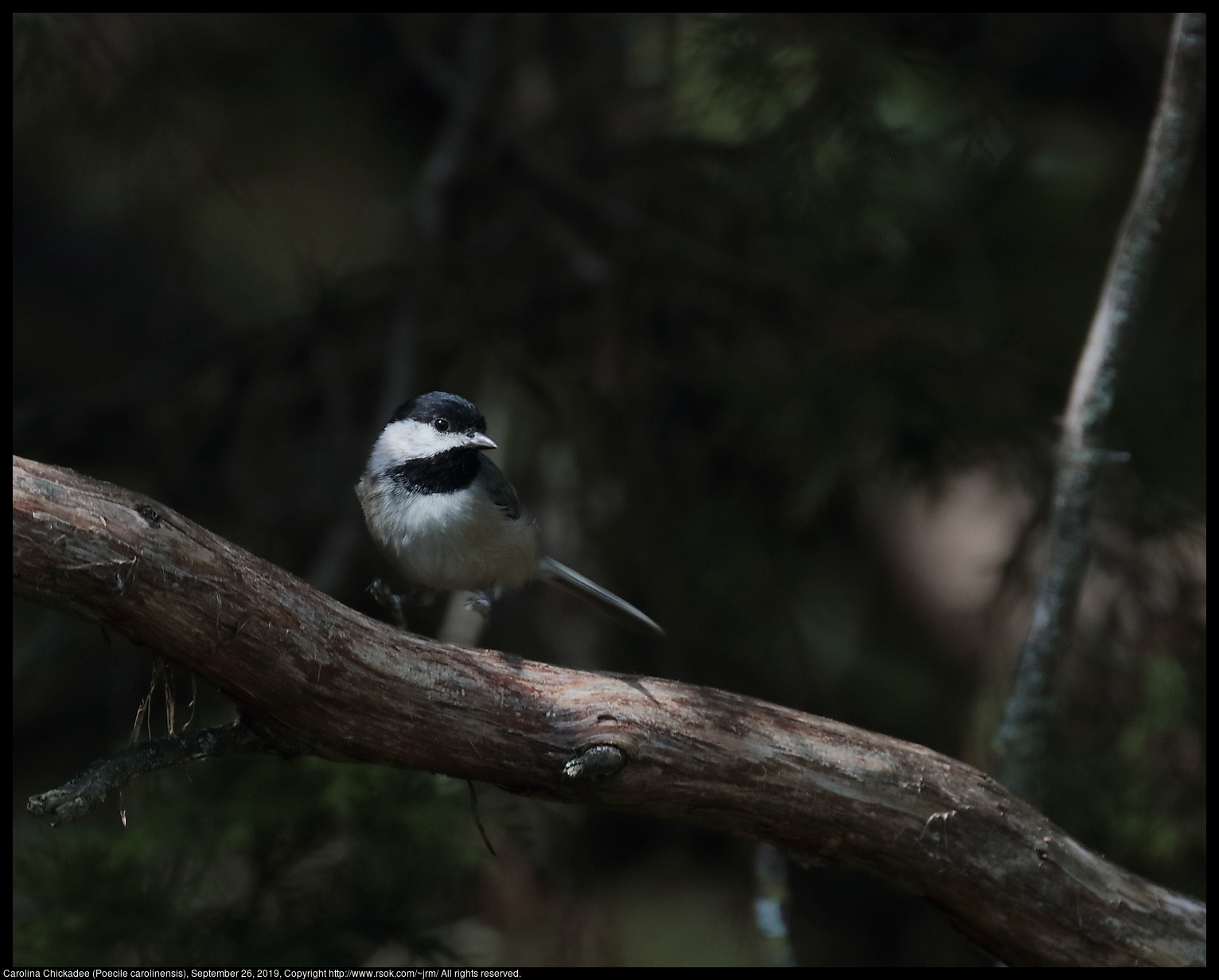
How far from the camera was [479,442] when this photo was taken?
2.70 metres

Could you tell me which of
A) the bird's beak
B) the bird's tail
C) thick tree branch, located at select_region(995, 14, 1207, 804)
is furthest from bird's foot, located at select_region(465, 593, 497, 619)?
thick tree branch, located at select_region(995, 14, 1207, 804)

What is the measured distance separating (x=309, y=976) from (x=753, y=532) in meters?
2.22

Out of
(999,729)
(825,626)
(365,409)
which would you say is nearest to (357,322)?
(365,409)

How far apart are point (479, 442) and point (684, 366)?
1.61 m

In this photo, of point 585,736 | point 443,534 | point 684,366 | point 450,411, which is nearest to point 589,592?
point 443,534

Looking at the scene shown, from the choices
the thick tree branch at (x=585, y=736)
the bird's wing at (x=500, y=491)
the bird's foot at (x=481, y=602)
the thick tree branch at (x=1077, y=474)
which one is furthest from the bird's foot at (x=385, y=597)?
the thick tree branch at (x=1077, y=474)

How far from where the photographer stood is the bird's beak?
269cm

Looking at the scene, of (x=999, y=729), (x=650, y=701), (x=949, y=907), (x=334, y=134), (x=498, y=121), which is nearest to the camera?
(x=650, y=701)

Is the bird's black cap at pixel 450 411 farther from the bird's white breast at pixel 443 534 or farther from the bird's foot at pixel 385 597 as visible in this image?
the bird's foot at pixel 385 597

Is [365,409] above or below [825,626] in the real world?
above

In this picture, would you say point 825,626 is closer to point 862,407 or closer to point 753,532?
point 753,532

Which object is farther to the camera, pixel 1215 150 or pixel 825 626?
pixel 825 626

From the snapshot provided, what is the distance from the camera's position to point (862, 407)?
3617 millimetres

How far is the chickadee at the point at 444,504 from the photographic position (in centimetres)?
268
